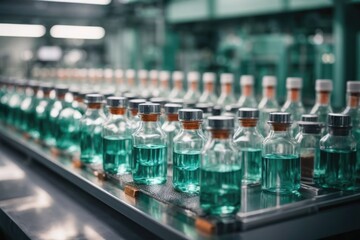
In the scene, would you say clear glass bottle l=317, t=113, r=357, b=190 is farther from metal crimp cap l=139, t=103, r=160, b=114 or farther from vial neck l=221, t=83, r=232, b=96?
vial neck l=221, t=83, r=232, b=96

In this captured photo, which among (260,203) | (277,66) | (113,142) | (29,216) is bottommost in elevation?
(29,216)

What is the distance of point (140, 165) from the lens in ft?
4.83

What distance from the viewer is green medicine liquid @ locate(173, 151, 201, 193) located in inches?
54.6

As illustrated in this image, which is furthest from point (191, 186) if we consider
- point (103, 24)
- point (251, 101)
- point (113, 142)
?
point (103, 24)

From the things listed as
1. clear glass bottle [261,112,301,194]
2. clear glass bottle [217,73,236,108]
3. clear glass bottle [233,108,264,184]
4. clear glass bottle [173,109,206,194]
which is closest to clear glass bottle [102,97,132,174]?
clear glass bottle [173,109,206,194]

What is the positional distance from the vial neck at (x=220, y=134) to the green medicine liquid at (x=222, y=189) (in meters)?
0.07

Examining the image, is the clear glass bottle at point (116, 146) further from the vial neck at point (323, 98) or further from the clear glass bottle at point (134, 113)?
the vial neck at point (323, 98)

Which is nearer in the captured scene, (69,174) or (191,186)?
(191,186)

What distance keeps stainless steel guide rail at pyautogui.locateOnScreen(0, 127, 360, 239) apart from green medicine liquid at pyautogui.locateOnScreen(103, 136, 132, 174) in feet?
0.45

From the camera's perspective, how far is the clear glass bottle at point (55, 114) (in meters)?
2.21

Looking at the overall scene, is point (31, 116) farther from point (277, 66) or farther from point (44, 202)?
point (277, 66)

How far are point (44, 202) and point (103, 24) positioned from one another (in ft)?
9.96

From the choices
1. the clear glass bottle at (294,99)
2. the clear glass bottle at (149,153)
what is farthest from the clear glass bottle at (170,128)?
the clear glass bottle at (294,99)

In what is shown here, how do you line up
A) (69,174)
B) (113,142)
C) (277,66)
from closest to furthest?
(113,142), (69,174), (277,66)
